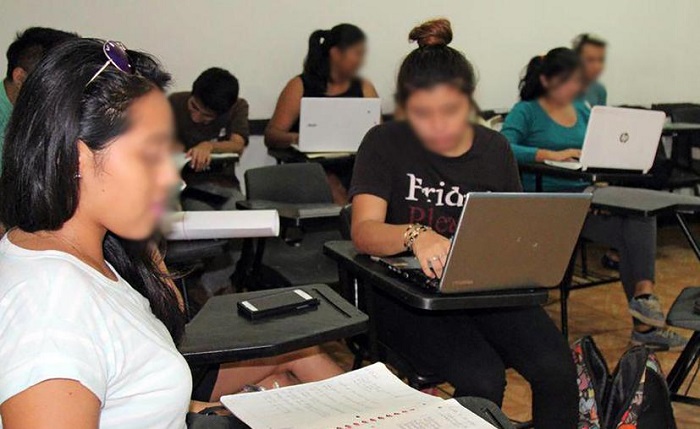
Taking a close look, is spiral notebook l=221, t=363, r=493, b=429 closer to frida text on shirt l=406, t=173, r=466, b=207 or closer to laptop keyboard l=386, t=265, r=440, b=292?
laptop keyboard l=386, t=265, r=440, b=292

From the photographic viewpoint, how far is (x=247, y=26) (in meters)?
3.90

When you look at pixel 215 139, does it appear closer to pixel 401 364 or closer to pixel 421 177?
pixel 421 177

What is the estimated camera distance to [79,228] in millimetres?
871

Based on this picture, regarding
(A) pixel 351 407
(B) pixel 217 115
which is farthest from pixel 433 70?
(B) pixel 217 115

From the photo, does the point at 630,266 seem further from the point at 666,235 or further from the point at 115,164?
the point at 115,164

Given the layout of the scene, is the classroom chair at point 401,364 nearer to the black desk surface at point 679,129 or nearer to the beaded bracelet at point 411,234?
the beaded bracelet at point 411,234

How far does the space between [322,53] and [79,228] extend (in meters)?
2.81

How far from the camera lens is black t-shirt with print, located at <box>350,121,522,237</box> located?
176 centimetres

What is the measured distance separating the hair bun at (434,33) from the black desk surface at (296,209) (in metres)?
0.86

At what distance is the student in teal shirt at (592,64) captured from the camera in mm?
2195

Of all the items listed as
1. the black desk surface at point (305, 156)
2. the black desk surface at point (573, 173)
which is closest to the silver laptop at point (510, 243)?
the black desk surface at point (573, 173)

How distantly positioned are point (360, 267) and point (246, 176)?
1108 millimetres

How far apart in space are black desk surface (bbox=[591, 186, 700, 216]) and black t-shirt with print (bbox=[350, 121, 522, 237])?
2.28ft

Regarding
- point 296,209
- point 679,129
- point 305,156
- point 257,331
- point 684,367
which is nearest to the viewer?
point 257,331
